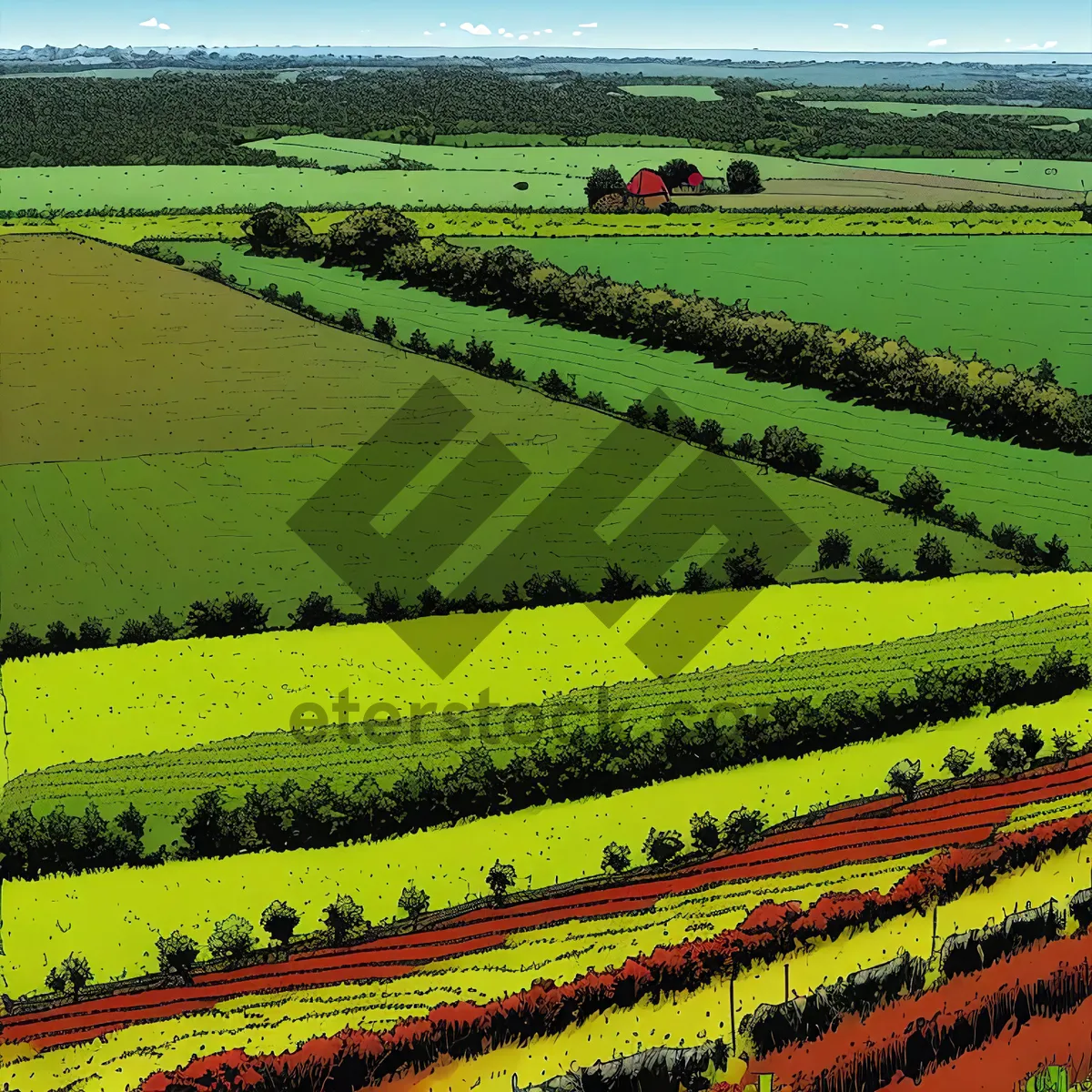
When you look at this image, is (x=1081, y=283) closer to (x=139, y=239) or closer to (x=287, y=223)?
(x=287, y=223)

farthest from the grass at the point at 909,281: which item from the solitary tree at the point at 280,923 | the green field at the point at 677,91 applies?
the green field at the point at 677,91

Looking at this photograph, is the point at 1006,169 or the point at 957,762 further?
the point at 1006,169

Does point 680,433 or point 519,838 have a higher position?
point 680,433

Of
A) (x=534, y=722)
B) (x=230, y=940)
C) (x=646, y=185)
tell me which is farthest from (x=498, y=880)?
(x=646, y=185)

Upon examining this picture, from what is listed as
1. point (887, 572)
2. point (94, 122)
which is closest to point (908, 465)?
point (887, 572)

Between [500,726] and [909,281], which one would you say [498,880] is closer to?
[500,726]

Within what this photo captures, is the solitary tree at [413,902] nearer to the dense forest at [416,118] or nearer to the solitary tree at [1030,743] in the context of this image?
the solitary tree at [1030,743]
